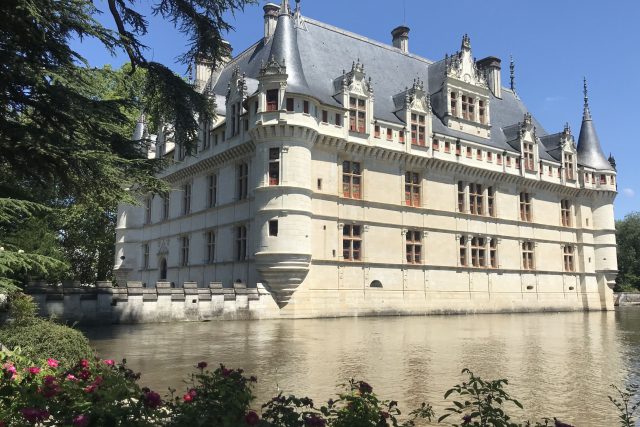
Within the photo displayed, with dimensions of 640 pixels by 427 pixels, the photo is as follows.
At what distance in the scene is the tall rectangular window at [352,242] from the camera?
25812 mm

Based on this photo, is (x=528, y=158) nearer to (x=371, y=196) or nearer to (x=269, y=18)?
(x=371, y=196)

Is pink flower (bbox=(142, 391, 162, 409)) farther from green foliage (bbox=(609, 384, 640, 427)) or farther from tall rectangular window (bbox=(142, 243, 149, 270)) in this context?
tall rectangular window (bbox=(142, 243, 149, 270))

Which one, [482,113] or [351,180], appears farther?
[482,113]

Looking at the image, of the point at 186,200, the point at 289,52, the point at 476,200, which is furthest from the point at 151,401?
the point at 476,200

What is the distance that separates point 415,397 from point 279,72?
18876mm

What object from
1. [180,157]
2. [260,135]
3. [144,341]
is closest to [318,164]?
[260,135]

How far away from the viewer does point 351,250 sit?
1017 inches

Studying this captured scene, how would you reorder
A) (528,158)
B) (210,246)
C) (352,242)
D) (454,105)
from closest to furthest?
1. (352,242)
2. (210,246)
3. (454,105)
4. (528,158)

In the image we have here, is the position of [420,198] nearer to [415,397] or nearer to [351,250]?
[351,250]

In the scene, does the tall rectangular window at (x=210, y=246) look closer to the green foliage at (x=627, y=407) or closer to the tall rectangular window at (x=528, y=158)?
the tall rectangular window at (x=528, y=158)

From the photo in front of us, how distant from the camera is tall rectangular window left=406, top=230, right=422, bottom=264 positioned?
27984 millimetres

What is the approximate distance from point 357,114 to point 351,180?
3279 millimetres

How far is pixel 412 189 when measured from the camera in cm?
2862

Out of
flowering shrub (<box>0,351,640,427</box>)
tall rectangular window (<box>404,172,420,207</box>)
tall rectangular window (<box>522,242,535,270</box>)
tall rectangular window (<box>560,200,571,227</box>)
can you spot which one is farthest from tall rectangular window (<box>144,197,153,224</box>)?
flowering shrub (<box>0,351,640,427</box>)
